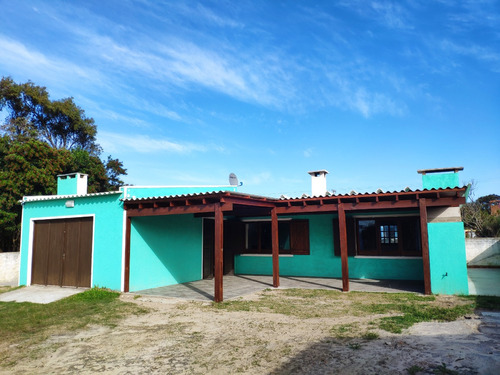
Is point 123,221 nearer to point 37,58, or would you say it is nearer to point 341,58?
point 37,58

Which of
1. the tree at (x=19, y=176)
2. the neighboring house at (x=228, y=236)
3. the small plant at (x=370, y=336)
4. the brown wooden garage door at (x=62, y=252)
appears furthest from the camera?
the tree at (x=19, y=176)

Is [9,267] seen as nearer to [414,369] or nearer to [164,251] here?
[164,251]

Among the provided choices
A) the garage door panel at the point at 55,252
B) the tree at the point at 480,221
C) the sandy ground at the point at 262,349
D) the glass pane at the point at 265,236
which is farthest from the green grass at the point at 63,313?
the tree at the point at 480,221

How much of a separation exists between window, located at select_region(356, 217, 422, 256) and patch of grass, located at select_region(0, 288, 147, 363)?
25.7 feet

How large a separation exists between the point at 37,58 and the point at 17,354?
1163cm

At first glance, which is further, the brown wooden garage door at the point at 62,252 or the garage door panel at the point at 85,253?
the brown wooden garage door at the point at 62,252

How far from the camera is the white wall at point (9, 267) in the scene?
14.1m

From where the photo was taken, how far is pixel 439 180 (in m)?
9.99

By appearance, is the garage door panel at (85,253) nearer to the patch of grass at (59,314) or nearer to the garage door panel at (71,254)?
the garage door panel at (71,254)

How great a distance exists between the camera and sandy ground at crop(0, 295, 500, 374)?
417cm

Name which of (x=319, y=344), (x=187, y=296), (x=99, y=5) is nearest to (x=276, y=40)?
(x=99, y=5)

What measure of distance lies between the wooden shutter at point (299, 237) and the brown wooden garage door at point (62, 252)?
275 inches

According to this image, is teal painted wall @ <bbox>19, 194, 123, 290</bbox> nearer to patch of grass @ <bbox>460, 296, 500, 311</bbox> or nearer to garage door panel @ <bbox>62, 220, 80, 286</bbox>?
garage door panel @ <bbox>62, 220, 80, 286</bbox>

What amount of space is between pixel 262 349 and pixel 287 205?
611cm
